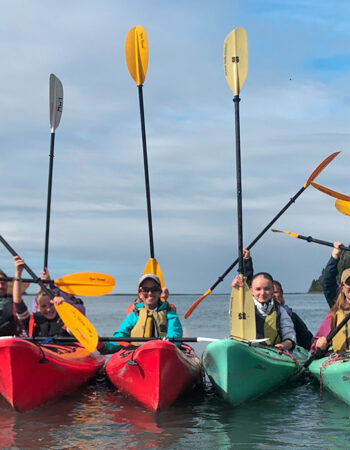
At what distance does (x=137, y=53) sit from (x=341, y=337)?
536 cm

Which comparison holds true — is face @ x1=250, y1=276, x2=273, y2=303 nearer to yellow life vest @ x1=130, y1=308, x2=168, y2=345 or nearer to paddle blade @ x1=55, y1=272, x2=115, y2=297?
yellow life vest @ x1=130, y1=308, x2=168, y2=345

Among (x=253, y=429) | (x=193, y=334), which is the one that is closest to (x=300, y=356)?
(x=253, y=429)

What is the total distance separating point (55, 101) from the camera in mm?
10484

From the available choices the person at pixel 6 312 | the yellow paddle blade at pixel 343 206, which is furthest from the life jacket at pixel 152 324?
the yellow paddle blade at pixel 343 206

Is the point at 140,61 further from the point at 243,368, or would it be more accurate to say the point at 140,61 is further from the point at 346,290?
the point at 243,368

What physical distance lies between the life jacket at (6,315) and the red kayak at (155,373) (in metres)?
1.39

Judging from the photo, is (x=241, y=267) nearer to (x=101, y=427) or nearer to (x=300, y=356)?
(x=300, y=356)

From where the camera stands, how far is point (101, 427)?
18.8 feet

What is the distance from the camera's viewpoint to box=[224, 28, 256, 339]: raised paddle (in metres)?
6.82

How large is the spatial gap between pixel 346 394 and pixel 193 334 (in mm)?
14089

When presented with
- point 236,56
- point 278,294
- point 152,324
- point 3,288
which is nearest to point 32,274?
point 3,288

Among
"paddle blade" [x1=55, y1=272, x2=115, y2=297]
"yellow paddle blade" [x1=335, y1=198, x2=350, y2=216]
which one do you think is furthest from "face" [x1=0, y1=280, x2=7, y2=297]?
"yellow paddle blade" [x1=335, y1=198, x2=350, y2=216]

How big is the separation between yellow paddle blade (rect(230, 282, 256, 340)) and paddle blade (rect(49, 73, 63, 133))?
5.11 m

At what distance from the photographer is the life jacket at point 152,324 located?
267 inches
